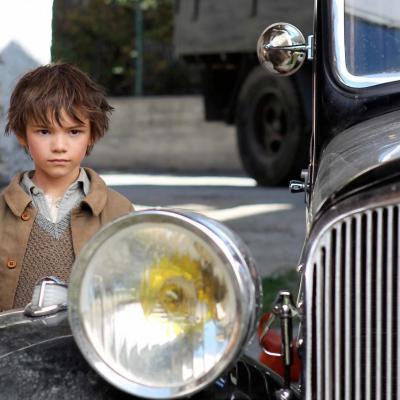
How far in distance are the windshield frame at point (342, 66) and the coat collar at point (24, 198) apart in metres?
0.68

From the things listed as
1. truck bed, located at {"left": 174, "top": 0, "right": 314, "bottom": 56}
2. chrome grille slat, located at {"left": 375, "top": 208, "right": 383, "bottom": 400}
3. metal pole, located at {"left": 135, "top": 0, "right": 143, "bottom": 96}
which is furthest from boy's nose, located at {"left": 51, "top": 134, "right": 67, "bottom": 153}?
metal pole, located at {"left": 135, "top": 0, "right": 143, "bottom": 96}

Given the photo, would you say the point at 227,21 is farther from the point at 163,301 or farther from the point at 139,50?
the point at 163,301

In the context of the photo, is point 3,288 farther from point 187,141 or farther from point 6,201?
point 187,141

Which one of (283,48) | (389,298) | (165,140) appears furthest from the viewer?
(165,140)

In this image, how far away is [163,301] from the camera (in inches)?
80.9

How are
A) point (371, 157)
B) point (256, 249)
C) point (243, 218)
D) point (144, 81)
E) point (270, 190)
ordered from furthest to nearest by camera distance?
point (144, 81), point (270, 190), point (243, 218), point (256, 249), point (371, 157)

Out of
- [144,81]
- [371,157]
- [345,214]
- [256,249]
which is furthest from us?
[144,81]

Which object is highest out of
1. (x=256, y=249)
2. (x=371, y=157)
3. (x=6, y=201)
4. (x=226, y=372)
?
(x=371, y=157)

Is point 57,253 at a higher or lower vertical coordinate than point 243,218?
higher

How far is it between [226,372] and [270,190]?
10.3 metres

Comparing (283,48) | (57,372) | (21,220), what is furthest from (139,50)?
(57,372)

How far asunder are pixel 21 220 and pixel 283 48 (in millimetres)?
886

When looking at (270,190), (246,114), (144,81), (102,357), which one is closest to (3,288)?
(102,357)

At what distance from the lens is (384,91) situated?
2820 millimetres
